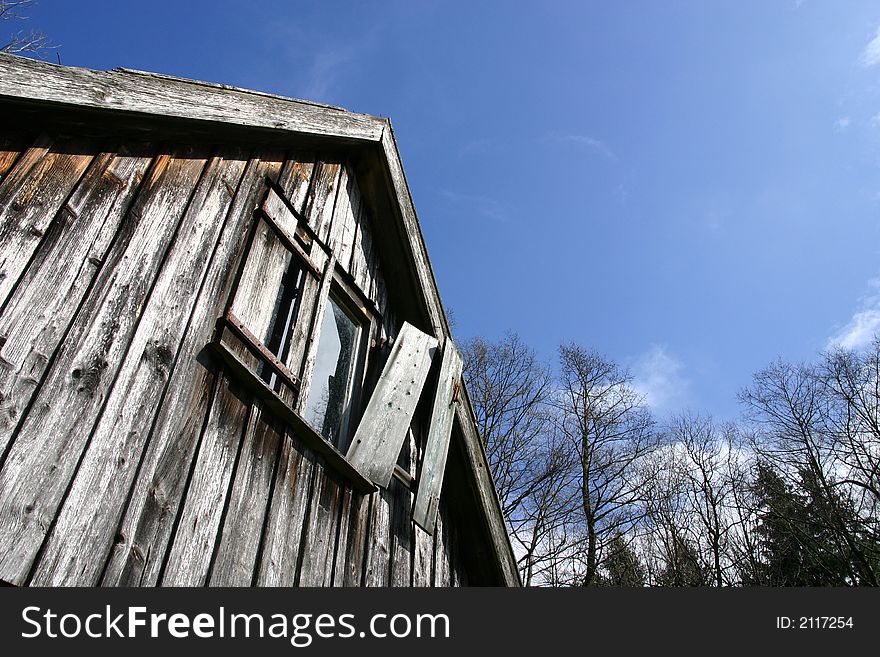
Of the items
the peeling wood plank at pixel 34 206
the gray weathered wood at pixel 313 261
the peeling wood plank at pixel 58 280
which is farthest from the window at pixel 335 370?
the peeling wood plank at pixel 34 206

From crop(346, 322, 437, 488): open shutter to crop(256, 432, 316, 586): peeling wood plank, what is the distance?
395 millimetres

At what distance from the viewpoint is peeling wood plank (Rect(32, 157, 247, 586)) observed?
6.12 feet

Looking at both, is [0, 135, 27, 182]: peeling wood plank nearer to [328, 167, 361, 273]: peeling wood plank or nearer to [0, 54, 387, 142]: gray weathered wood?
[0, 54, 387, 142]: gray weathered wood

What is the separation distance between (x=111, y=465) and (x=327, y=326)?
6.18 ft

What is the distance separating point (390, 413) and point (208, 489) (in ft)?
4.58

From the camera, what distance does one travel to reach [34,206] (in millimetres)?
2207

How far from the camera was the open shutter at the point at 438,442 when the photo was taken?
12.3 feet

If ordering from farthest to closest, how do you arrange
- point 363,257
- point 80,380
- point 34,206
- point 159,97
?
point 363,257, point 159,97, point 34,206, point 80,380

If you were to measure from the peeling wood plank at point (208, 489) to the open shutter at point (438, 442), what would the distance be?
138cm

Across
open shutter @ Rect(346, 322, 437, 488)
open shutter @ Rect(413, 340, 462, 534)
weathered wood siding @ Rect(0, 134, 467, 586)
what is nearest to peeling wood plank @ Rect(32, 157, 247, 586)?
weathered wood siding @ Rect(0, 134, 467, 586)

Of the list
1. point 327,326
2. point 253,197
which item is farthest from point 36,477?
point 327,326

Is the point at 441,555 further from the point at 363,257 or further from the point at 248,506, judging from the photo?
the point at 363,257

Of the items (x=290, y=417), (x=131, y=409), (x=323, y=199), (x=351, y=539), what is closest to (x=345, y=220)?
(x=323, y=199)

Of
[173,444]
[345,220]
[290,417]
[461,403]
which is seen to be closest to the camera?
[173,444]
